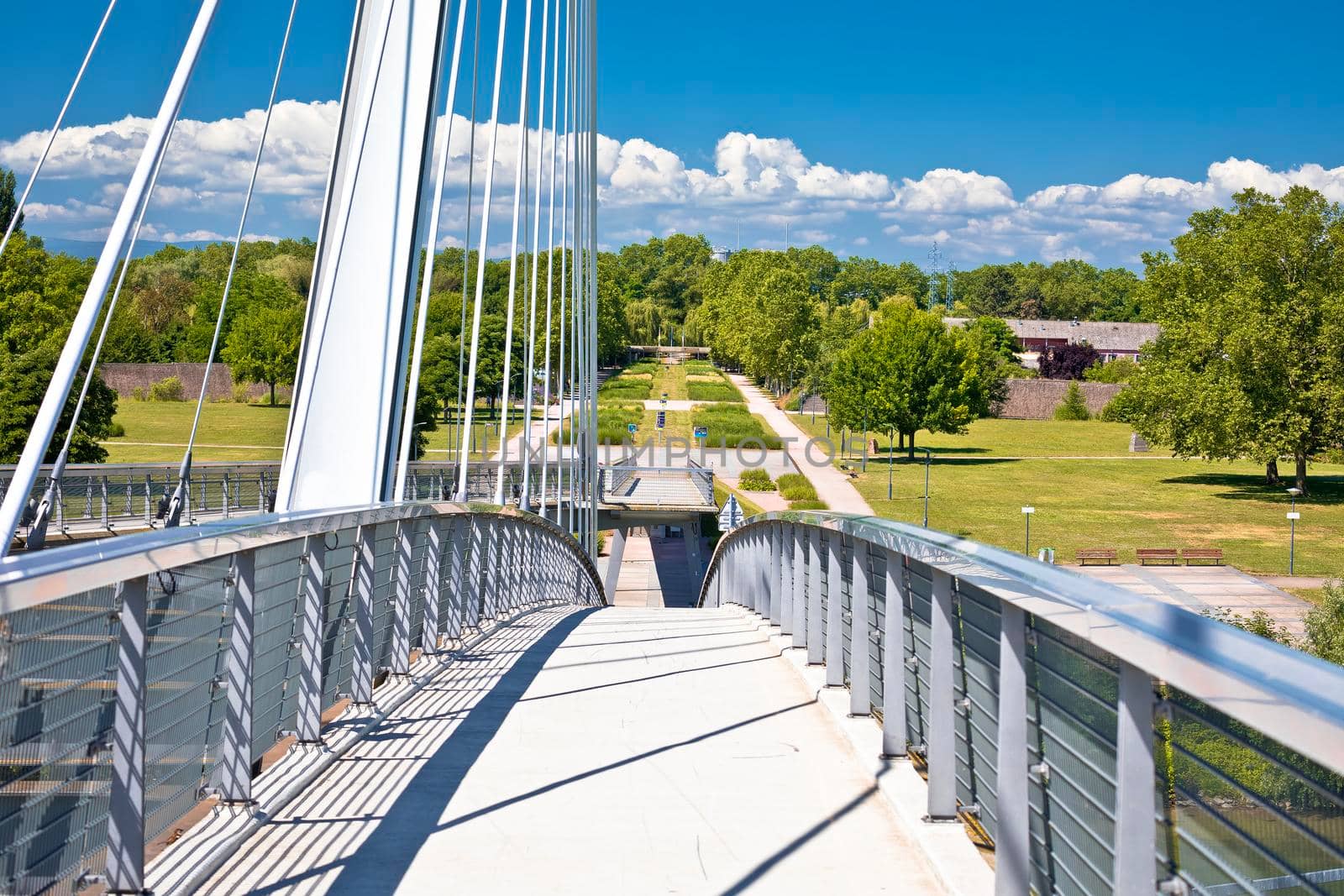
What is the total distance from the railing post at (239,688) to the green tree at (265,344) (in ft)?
225

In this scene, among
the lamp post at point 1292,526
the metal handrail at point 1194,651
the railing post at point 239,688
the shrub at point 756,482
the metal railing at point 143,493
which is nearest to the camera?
the metal handrail at point 1194,651

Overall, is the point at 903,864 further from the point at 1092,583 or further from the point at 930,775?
the point at 1092,583

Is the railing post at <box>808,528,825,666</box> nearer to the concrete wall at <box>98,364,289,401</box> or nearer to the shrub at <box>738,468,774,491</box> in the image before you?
the shrub at <box>738,468,774,491</box>

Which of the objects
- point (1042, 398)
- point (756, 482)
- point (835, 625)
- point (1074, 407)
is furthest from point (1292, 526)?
point (1042, 398)

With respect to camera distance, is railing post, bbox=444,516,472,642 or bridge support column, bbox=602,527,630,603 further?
bridge support column, bbox=602,527,630,603

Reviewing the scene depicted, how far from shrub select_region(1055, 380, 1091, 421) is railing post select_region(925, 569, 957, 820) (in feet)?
312

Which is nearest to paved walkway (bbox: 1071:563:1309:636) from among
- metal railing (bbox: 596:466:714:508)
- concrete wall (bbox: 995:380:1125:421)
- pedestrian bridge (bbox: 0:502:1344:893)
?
metal railing (bbox: 596:466:714:508)

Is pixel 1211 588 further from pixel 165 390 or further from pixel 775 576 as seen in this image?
pixel 165 390

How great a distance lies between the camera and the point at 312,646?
17.4 feet

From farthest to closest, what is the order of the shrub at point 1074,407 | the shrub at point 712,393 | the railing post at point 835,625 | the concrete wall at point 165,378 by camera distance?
the shrub at point 1074,407 → the shrub at point 712,393 → the concrete wall at point 165,378 → the railing post at point 835,625

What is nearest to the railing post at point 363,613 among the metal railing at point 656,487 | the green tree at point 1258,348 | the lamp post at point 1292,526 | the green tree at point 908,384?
the metal railing at point 656,487

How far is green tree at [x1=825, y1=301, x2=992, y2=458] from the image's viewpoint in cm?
6544

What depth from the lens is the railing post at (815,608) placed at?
7395 mm

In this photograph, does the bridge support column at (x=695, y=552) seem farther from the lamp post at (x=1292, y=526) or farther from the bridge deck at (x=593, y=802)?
the bridge deck at (x=593, y=802)
